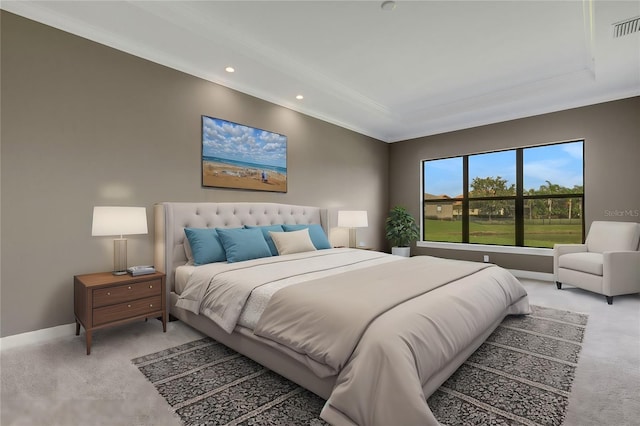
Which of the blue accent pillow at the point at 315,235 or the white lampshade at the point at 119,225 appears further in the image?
the blue accent pillow at the point at 315,235

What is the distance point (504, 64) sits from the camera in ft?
12.7

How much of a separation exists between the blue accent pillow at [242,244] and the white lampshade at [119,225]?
2.44 ft

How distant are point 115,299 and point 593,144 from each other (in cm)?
612

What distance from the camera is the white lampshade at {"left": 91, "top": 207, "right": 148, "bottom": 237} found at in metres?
2.62

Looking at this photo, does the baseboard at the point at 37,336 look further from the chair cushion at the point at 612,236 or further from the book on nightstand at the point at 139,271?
the chair cushion at the point at 612,236

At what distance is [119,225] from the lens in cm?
270

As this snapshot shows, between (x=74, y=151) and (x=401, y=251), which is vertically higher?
(x=74, y=151)

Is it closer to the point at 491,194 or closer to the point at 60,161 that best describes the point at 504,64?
the point at 491,194

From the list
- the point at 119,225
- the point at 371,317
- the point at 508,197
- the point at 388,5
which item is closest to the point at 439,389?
the point at 371,317

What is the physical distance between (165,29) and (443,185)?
5.33m

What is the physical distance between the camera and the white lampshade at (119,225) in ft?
8.61

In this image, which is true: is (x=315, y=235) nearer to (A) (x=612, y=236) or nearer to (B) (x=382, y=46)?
(B) (x=382, y=46)

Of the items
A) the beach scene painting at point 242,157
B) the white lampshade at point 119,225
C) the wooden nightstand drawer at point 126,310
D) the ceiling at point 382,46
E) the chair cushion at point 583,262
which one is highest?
the ceiling at point 382,46

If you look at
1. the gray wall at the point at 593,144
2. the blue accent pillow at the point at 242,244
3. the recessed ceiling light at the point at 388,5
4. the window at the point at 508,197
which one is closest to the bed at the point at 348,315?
the blue accent pillow at the point at 242,244
